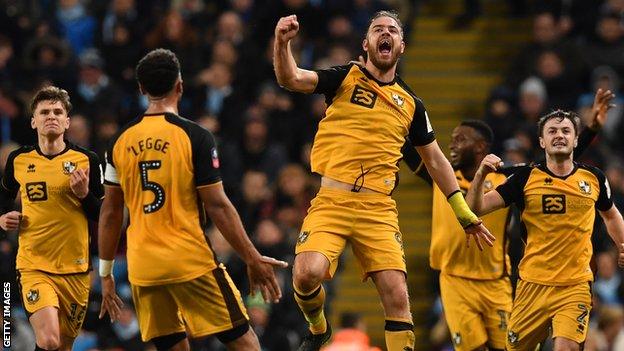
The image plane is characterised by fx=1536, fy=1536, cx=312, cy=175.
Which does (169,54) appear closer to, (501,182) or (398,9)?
(501,182)

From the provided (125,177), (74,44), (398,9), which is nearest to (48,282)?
(125,177)

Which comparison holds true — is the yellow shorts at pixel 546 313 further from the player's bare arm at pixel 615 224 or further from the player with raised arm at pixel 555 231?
the player's bare arm at pixel 615 224

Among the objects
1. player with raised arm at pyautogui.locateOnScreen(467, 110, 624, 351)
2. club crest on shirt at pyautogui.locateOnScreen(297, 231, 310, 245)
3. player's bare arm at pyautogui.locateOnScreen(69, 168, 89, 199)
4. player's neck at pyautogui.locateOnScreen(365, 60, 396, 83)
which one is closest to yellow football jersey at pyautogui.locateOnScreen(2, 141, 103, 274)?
player's bare arm at pyautogui.locateOnScreen(69, 168, 89, 199)

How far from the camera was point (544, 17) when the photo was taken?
2092 centimetres

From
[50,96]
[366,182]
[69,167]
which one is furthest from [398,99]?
[50,96]

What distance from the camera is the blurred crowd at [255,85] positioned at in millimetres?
18531

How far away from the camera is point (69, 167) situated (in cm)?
1305

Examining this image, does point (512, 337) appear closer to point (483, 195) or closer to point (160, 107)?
point (483, 195)

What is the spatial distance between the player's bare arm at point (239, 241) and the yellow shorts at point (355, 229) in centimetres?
111

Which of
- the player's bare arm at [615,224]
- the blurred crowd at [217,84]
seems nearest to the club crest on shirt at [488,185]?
the player's bare arm at [615,224]

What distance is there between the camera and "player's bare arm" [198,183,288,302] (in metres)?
11.0

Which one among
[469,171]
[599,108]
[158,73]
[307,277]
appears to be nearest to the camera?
[158,73]

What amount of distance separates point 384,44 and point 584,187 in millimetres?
2213

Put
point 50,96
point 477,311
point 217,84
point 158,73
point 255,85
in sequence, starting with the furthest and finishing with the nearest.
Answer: point 255,85, point 217,84, point 477,311, point 50,96, point 158,73
